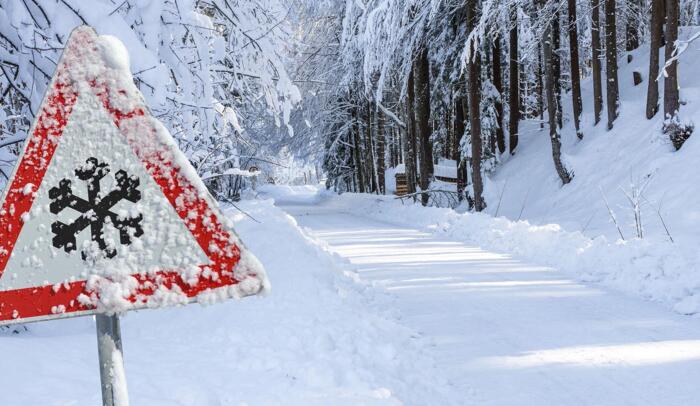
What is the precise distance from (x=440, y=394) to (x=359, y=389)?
0.66 m

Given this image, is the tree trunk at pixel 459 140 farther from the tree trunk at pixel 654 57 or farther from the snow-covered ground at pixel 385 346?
the snow-covered ground at pixel 385 346

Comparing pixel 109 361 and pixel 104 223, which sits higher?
pixel 104 223

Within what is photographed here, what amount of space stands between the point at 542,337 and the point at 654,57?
11.6 meters

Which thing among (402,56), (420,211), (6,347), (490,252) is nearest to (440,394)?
(6,347)

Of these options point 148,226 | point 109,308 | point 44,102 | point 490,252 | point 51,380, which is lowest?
point 490,252

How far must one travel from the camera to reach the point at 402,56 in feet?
65.3

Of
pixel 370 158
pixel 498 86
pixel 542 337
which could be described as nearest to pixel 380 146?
pixel 370 158

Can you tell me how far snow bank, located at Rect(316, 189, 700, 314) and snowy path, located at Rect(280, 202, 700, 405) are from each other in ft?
0.99

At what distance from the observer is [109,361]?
69.7 inches

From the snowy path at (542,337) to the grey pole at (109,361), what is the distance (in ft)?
9.59

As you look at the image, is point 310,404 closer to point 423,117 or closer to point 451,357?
point 451,357

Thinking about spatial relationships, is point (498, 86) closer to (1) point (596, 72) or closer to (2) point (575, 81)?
(2) point (575, 81)

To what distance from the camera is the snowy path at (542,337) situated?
13.9 ft

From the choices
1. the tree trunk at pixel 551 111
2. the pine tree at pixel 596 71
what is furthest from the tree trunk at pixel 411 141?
the pine tree at pixel 596 71
